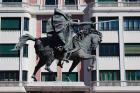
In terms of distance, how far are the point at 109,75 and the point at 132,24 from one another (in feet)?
18.6

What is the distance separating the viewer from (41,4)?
157ft

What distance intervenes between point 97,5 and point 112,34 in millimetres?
3331

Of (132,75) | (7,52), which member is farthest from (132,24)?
(7,52)

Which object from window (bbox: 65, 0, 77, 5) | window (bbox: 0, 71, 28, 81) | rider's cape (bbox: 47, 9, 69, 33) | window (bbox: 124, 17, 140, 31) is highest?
window (bbox: 65, 0, 77, 5)

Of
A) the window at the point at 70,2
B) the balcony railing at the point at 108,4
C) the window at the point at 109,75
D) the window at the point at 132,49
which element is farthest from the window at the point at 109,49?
the window at the point at 70,2

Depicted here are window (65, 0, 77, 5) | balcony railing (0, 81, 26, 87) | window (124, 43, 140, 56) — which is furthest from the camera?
window (65, 0, 77, 5)

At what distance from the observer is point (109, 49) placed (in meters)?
45.0

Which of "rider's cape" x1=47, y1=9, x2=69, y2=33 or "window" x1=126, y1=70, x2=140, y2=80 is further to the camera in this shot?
"window" x1=126, y1=70, x2=140, y2=80

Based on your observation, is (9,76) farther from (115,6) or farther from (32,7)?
(115,6)

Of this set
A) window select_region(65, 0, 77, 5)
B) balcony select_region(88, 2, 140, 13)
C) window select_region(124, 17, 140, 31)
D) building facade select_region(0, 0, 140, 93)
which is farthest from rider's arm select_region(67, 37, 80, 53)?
window select_region(65, 0, 77, 5)

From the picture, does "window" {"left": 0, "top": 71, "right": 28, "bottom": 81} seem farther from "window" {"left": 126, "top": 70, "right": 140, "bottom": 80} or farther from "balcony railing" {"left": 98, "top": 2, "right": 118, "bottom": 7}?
"balcony railing" {"left": 98, "top": 2, "right": 118, "bottom": 7}

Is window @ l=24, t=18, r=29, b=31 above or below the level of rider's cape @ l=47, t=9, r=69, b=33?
above

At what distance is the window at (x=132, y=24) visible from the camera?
45.6 metres

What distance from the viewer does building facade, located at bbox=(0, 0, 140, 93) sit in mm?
44469
